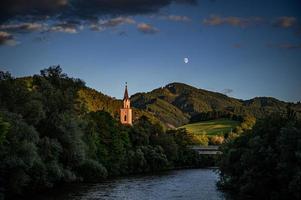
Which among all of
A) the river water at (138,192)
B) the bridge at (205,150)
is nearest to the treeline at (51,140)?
the river water at (138,192)

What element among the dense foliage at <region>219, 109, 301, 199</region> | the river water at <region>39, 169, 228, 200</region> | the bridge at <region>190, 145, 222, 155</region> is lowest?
the river water at <region>39, 169, 228, 200</region>

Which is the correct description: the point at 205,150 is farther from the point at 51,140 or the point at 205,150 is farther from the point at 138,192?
the point at 51,140

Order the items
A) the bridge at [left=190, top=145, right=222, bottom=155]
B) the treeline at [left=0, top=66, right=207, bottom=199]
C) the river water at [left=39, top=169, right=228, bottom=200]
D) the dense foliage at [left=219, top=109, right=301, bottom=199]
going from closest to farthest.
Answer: the dense foliage at [left=219, top=109, right=301, bottom=199] < the treeline at [left=0, top=66, right=207, bottom=199] < the river water at [left=39, top=169, right=228, bottom=200] < the bridge at [left=190, top=145, right=222, bottom=155]

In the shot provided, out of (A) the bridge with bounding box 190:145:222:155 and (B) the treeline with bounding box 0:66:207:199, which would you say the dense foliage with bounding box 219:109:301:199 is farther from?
(A) the bridge with bounding box 190:145:222:155

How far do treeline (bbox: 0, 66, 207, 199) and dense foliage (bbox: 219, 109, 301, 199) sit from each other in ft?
79.4

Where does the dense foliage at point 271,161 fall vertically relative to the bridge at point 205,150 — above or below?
below

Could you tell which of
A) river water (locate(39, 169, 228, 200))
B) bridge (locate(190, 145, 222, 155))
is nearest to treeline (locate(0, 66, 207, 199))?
river water (locate(39, 169, 228, 200))

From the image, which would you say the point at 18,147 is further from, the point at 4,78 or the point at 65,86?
the point at 65,86

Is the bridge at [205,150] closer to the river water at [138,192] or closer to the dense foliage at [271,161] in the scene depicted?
the river water at [138,192]

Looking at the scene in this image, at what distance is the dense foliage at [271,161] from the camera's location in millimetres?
52125

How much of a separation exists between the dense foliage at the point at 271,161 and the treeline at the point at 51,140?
2422cm

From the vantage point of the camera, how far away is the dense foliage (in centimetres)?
5212

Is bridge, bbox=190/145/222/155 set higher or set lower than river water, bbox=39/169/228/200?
higher

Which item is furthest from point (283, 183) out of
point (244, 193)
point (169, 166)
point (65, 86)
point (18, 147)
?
point (169, 166)
